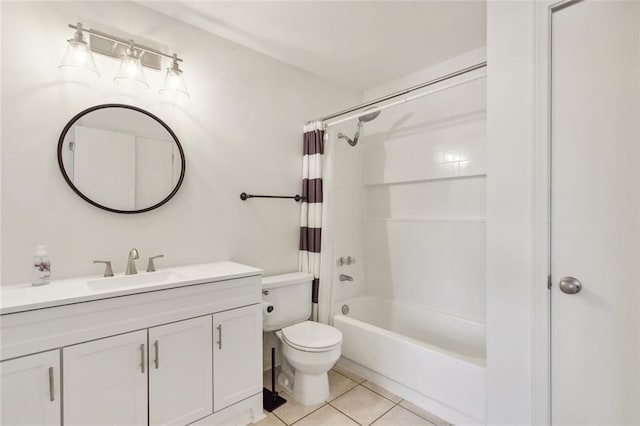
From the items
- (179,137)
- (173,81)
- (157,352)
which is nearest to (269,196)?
(179,137)

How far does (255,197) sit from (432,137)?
1.59 metres

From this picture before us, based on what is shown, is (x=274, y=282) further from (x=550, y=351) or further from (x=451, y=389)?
(x=550, y=351)

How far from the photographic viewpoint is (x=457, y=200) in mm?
2438

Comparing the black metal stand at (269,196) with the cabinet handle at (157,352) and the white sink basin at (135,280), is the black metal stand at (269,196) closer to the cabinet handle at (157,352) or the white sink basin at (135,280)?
the white sink basin at (135,280)

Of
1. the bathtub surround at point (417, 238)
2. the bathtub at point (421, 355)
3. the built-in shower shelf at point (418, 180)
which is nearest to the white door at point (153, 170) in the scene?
the bathtub surround at point (417, 238)

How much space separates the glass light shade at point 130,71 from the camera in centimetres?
169

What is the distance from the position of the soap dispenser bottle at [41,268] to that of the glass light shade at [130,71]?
1018 millimetres

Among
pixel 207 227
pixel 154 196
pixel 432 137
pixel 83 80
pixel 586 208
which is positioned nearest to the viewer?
pixel 586 208

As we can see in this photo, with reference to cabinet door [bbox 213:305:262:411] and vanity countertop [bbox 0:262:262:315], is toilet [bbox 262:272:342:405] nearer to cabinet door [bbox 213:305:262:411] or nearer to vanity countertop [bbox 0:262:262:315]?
cabinet door [bbox 213:305:262:411]

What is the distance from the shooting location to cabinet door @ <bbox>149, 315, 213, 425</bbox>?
4.75ft

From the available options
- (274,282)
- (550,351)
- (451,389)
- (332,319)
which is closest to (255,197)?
(274,282)

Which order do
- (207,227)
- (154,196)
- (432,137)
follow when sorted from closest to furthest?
(154,196), (207,227), (432,137)

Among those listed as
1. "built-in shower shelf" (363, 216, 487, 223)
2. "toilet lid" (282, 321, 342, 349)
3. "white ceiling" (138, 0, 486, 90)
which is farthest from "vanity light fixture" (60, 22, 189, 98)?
"built-in shower shelf" (363, 216, 487, 223)

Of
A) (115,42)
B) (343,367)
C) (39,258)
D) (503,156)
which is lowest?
(343,367)
